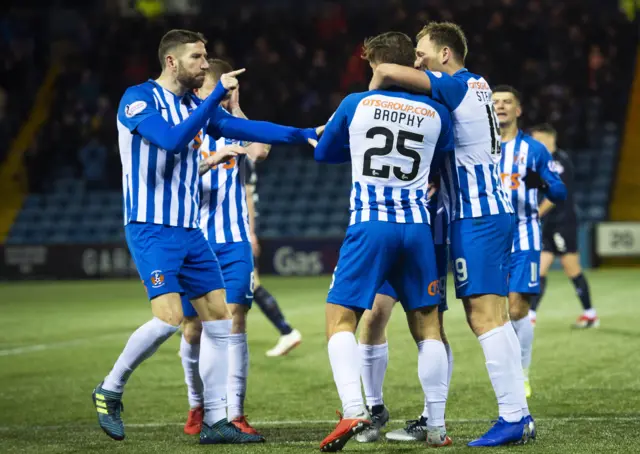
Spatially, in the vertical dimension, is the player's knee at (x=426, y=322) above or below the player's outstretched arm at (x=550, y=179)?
below

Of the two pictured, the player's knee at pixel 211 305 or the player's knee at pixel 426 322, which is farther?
the player's knee at pixel 211 305

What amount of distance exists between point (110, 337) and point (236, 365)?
5.07 m

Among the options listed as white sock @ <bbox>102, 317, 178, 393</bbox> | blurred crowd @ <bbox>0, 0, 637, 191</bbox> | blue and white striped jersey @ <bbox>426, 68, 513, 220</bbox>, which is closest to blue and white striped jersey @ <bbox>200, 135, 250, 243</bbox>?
white sock @ <bbox>102, 317, 178, 393</bbox>

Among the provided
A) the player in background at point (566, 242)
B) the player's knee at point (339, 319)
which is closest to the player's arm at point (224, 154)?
the player's knee at point (339, 319)

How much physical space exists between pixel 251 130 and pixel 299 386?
255 centimetres

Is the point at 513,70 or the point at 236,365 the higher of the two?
the point at 513,70

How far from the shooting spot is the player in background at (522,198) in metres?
6.95

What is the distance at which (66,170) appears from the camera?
2289cm

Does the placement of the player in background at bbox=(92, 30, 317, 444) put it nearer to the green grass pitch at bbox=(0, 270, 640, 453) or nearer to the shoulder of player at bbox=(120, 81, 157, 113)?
the shoulder of player at bbox=(120, 81, 157, 113)

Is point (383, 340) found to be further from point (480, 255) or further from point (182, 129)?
point (182, 129)

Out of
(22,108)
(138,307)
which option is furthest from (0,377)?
(22,108)

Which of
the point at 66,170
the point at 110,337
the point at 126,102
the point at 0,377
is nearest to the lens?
the point at 126,102

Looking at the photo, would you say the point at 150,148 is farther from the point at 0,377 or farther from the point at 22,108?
the point at 22,108

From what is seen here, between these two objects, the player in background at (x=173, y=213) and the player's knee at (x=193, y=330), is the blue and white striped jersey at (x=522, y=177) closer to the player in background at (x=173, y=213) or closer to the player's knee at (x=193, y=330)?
the player in background at (x=173, y=213)
